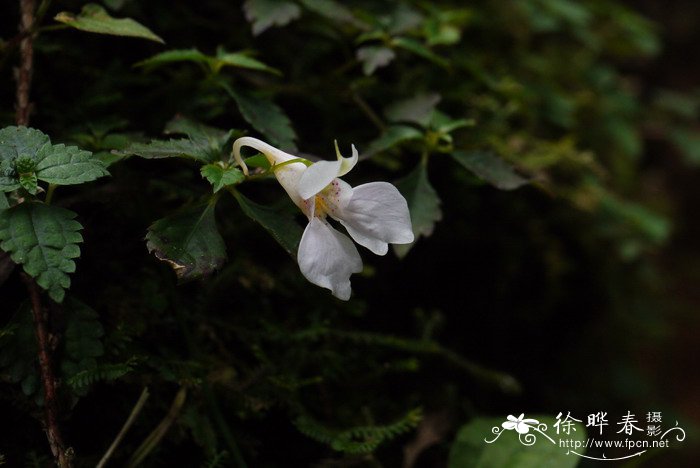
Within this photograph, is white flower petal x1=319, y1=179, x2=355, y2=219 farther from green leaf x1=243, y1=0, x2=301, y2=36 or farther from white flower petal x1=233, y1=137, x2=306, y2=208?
green leaf x1=243, y1=0, x2=301, y2=36

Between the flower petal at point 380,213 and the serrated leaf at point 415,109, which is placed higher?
the flower petal at point 380,213

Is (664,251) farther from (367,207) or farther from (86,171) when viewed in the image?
(86,171)

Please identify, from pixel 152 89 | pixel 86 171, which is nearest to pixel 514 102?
pixel 152 89

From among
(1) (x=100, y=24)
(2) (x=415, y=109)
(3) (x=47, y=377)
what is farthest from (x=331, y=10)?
(3) (x=47, y=377)

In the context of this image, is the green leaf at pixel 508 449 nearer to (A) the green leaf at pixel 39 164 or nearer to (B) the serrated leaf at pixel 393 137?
(B) the serrated leaf at pixel 393 137

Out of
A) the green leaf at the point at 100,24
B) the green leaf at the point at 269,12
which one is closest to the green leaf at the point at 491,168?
the green leaf at the point at 269,12

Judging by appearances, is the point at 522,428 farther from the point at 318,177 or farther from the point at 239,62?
the point at 239,62

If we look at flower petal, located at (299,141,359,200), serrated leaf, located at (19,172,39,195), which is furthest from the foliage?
flower petal, located at (299,141,359,200)
